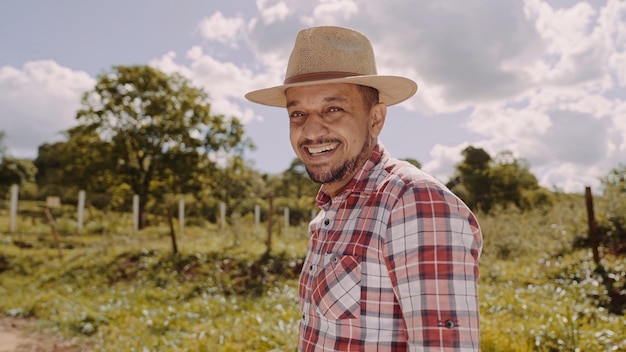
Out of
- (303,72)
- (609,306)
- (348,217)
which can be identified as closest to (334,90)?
(303,72)

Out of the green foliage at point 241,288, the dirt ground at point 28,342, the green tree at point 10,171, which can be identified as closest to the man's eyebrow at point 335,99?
the green foliage at point 241,288

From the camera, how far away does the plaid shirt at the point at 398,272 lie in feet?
4.64

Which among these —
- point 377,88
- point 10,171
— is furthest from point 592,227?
point 10,171

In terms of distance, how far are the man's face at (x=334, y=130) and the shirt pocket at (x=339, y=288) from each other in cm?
36

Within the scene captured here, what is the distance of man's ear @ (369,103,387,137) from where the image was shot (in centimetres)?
200

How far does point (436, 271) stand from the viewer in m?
1.42

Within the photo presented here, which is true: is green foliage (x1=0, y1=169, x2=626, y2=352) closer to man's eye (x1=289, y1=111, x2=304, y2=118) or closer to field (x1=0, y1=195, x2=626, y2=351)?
field (x1=0, y1=195, x2=626, y2=351)

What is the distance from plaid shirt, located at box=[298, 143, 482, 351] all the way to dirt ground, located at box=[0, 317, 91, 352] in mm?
6426

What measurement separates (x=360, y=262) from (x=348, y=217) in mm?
230

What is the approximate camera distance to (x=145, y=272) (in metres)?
12.1

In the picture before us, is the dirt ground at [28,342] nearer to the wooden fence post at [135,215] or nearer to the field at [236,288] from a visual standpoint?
the field at [236,288]

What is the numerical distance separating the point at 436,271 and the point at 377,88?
2.90ft

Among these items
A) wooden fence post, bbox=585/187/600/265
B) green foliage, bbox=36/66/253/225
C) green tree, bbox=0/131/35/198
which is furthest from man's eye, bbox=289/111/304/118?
green tree, bbox=0/131/35/198

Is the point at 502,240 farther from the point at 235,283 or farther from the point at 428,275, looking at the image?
the point at 428,275
